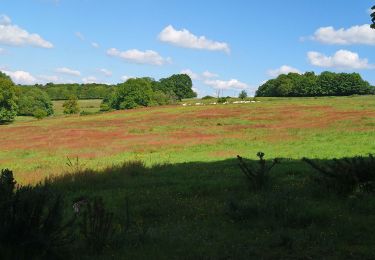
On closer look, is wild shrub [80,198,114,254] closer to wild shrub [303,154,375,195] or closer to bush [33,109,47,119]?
wild shrub [303,154,375,195]

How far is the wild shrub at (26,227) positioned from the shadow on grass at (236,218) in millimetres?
1065

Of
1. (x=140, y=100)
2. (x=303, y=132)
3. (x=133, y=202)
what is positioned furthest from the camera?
(x=140, y=100)

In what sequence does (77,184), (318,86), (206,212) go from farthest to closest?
(318,86) < (77,184) < (206,212)

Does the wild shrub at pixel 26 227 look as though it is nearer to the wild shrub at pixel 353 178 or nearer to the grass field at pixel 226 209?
the grass field at pixel 226 209

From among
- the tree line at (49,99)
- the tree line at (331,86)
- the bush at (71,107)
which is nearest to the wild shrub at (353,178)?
the tree line at (49,99)

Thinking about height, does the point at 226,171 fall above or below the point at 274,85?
below

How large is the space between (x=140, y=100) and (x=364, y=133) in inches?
3526

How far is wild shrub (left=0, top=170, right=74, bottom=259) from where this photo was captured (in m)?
5.73

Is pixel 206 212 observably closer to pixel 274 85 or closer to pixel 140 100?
pixel 140 100

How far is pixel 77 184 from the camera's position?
1503 cm

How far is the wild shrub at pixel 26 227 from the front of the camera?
18.8 ft

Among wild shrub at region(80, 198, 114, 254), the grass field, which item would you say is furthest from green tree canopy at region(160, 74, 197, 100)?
wild shrub at region(80, 198, 114, 254)

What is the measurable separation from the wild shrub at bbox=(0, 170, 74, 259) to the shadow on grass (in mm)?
1065

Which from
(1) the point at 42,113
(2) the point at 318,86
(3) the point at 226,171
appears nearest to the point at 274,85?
(2) the point at 318,86
